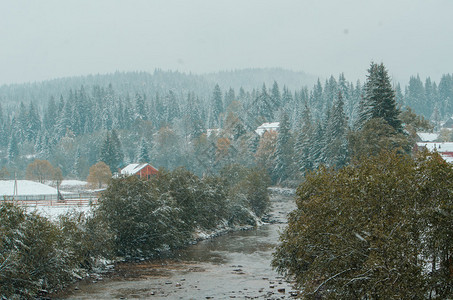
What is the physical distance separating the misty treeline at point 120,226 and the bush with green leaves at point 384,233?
45.6ft

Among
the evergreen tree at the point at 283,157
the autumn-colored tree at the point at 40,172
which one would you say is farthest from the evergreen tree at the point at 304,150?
the autumn-colored tree at the point at 40,172

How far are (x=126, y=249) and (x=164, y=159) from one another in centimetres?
8893

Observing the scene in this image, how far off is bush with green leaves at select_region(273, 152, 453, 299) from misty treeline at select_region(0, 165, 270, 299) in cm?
1390

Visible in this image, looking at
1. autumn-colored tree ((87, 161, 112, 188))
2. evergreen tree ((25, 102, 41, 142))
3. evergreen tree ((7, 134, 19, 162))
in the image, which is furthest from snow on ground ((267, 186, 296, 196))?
evergreen tree ((25, 102, 41, 142))

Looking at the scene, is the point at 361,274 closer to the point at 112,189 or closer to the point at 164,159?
the point at 112,189

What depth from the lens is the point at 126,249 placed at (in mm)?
38906

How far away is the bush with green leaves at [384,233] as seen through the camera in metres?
15.1

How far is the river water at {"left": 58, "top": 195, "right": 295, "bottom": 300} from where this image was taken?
2686cm

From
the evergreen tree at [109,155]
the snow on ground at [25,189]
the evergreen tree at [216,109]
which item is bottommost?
the snow on ground at [25,189]

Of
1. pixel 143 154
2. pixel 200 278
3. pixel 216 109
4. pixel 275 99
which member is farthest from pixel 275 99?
pixel 200 278

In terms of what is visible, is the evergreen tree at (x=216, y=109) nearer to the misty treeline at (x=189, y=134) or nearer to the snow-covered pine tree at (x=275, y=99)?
the misty treeline at (x=189, y=134)

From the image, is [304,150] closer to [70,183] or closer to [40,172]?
[70,183]

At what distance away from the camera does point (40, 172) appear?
365 ft

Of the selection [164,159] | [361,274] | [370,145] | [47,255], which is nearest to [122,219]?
[47,255]
